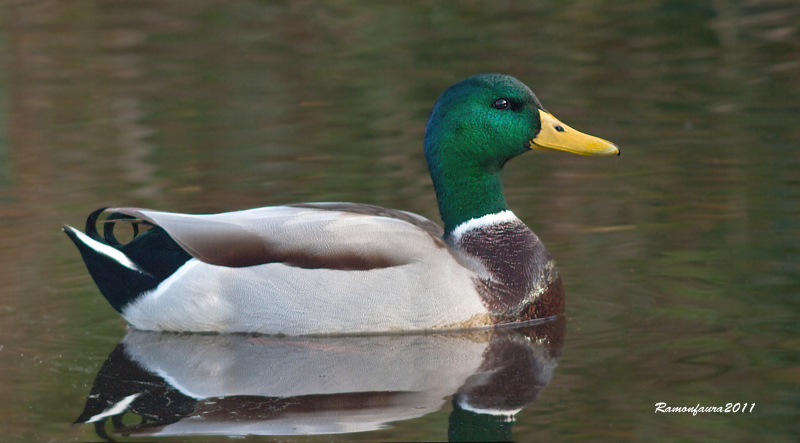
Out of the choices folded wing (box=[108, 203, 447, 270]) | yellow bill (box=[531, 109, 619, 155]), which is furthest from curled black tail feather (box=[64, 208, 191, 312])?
yellow bill (box=[531, 109, 619, 155])

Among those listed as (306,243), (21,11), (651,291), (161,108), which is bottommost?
(651,291)

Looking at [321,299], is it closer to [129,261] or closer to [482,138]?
[129,261]

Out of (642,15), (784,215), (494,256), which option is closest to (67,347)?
(494,256)

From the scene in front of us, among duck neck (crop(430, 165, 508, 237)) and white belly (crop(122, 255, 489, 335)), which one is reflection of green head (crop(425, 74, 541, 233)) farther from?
white belly (crop(122, 255, 489, 335))

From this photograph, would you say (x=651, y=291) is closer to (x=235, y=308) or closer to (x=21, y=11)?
(x=235, y=308)

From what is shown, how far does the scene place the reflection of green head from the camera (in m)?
7.16

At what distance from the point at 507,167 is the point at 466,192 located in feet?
10.3

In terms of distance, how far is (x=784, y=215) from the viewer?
8.37 meters

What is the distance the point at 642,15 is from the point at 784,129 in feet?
18.8

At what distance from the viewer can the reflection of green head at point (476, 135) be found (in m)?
7.16

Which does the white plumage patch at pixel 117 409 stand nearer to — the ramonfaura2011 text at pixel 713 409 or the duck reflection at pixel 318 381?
the duck reflection at pixel 318 381

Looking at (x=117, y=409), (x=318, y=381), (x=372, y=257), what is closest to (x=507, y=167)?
(x=372, y=257)

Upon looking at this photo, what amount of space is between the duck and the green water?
0.40m

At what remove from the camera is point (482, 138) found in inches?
282
